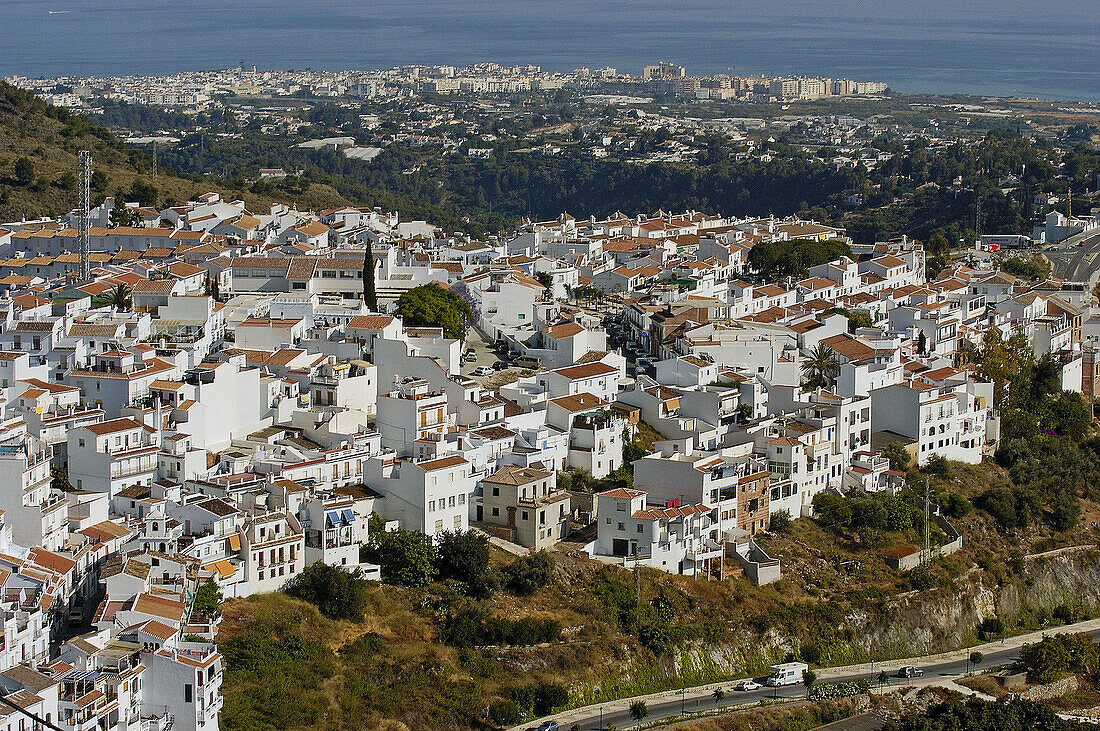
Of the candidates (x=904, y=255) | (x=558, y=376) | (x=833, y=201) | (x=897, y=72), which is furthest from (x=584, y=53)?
(x=558, y=376)

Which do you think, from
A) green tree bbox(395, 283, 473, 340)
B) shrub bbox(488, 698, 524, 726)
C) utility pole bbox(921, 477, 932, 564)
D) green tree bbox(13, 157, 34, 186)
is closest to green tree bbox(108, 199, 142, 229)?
green tree bbox(13, 157, 34, 186)

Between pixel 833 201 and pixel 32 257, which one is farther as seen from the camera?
pixel 833 201

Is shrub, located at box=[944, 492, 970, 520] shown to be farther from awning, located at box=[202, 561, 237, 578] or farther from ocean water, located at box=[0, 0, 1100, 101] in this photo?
ocean water, located at box=[0, 0, 1100, 101]

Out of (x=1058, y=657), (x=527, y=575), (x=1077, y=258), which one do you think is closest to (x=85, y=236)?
(x=527, y=575)

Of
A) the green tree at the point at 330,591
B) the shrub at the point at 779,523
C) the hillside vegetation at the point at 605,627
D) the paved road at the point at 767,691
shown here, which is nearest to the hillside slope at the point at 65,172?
the shrub at the point at 779,523

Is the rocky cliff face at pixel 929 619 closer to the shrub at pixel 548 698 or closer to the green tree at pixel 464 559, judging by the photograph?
the shrub at pixel 548 698

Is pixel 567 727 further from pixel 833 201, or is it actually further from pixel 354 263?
pixel 833 201

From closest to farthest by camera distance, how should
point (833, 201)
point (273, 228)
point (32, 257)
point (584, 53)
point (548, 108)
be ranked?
point (32, 257)
point (273, 228)
point (833, 201)
point (548, 108)
point (584, 53)
